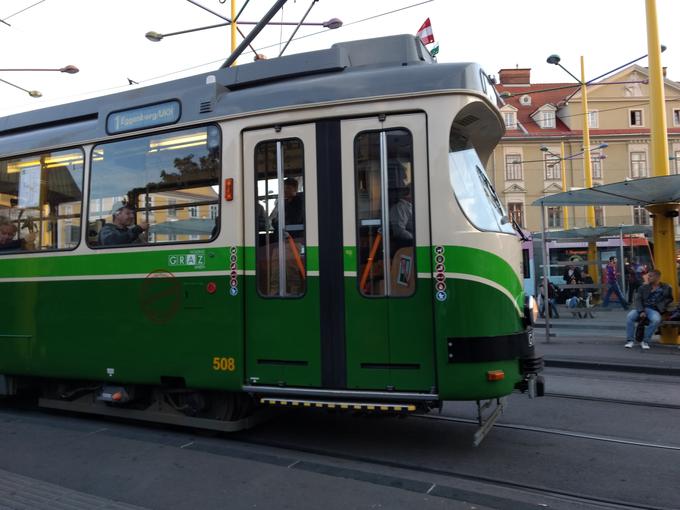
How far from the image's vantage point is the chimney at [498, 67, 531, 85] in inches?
1961

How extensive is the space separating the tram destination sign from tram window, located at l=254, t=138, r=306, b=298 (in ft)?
3.50

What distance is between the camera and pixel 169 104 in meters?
5.81

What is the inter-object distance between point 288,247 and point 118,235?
1954mm

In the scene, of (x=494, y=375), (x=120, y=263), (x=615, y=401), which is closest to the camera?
(x=494, y=375)

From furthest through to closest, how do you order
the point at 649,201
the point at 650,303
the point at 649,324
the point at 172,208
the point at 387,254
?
1. the point at 649,201
2. the point at 650,303
3. the point at 649,324
4. the point at 172,208
5. the point at 387,254

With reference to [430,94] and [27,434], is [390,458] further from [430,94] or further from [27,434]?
[27,434]

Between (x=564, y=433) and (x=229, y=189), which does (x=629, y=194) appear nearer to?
(x=564, y=433)

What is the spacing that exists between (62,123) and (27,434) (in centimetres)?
343

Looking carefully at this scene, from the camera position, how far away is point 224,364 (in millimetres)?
5379

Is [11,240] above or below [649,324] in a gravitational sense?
above

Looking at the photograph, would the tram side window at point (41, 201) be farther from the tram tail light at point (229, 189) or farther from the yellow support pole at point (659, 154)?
the yellow support pole at point (659, 154)

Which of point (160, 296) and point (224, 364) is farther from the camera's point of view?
point (160, 296)

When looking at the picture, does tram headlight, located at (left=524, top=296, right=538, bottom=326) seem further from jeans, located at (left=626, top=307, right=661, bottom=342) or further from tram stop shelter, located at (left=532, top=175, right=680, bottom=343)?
jeans, located at (left=626, top=307, right=661, bottom=342)

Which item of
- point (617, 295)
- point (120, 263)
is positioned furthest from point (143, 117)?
point (617, 295)
